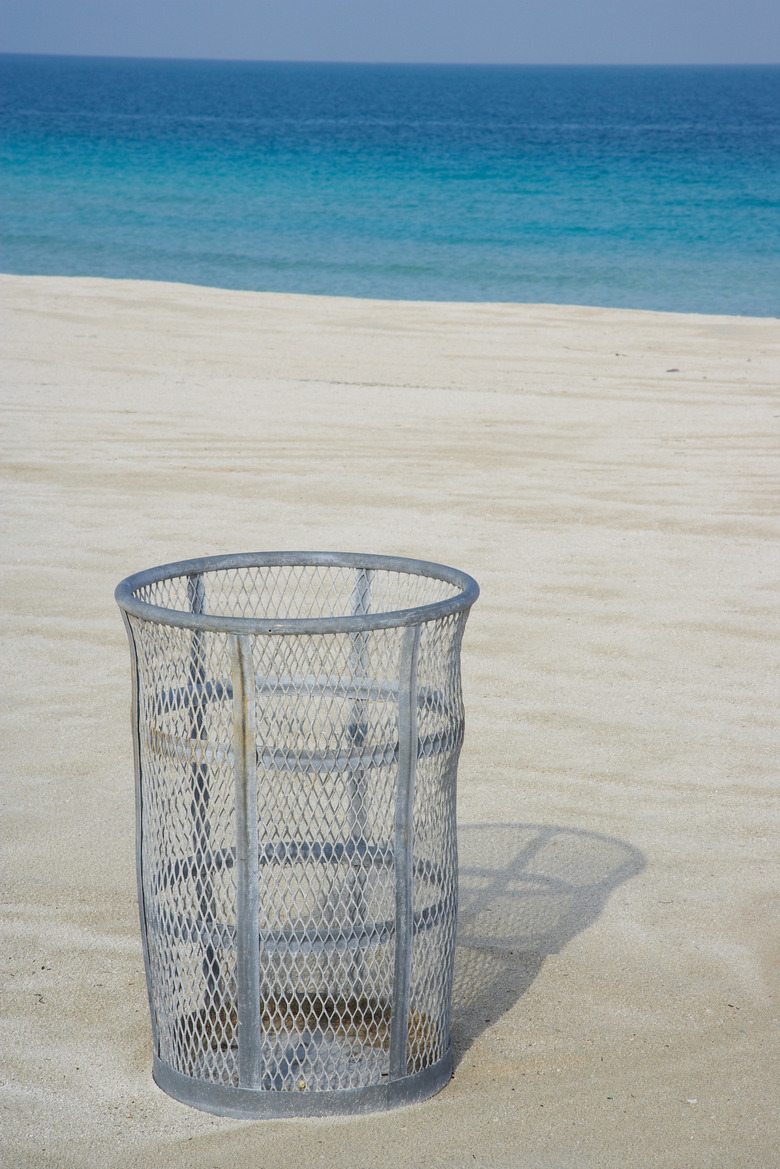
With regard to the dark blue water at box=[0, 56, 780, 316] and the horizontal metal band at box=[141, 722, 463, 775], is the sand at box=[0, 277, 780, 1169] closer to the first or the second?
the horizontal metal band at box=[141, 722, 463, 775]

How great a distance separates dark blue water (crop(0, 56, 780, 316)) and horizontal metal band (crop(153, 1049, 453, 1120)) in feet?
58.7

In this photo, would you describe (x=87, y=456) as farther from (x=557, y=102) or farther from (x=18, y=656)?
(x=557, y=102)

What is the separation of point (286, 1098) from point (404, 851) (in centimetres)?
52

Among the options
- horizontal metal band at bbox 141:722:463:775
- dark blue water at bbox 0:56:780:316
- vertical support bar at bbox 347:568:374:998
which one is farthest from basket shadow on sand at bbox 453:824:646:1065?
dark blue water at bbox 0:56:780:316

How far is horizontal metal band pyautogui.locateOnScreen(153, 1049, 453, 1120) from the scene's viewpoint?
7.72 feet

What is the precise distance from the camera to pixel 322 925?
2.96 meters

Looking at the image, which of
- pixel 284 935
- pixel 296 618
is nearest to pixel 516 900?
pixel 284 935

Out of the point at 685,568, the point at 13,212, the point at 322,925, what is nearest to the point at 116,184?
the point at 13,212

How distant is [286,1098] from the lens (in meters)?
2.35

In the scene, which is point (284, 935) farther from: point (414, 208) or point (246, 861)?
point (414, 208)

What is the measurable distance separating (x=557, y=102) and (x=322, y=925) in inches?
3932

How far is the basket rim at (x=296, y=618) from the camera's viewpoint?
215cm

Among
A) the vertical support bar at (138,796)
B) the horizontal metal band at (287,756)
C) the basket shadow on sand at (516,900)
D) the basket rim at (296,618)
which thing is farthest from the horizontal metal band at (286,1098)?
the basket rim at (296,618)

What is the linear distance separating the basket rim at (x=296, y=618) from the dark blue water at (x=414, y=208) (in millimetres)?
17411
